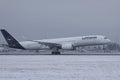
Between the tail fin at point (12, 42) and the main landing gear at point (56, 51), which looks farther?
the tail fin at point (12, 42)

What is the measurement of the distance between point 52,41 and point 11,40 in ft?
33.1

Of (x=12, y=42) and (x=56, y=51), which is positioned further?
(x=12, y=42)

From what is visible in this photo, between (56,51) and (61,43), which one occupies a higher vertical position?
(61,43)

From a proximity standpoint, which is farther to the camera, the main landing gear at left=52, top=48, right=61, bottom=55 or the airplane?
the main landing gear at left=52, top=48, right=61, bottom=55

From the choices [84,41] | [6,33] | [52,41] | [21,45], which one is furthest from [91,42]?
[6,33]
